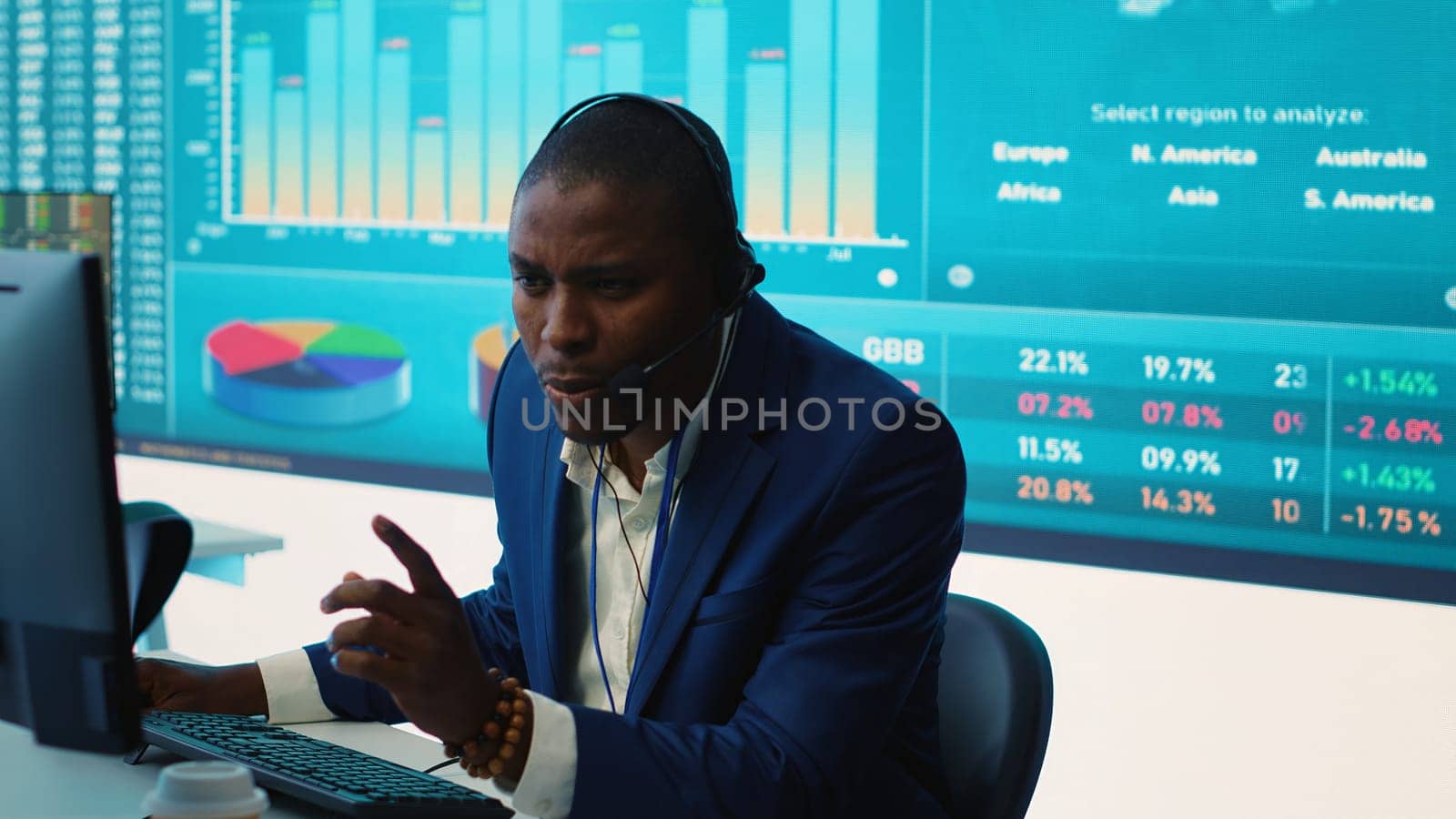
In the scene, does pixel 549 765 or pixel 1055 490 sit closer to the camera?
pixel 549 765

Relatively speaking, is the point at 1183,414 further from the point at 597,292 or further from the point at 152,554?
the point at 152,554

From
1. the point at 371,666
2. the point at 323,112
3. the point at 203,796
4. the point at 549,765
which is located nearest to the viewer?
the point at 203,796

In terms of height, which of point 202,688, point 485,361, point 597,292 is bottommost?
point 202,688

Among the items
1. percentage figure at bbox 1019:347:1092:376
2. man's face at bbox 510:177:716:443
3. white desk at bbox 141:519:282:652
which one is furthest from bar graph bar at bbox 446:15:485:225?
man's face at bbox 510:177:716:443

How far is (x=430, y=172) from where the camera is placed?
316 centimetres

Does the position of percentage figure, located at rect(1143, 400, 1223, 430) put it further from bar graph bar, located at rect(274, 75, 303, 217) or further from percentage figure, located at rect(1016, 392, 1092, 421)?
bar graph bar, located at rect(274, 75, 303, 217)

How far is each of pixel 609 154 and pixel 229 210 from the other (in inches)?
91.5

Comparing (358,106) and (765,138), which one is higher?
(358,106)

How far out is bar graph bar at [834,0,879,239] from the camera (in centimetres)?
267

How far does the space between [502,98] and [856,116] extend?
80cm

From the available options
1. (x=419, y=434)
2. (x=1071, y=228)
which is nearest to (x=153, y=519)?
(x=419, y=434)

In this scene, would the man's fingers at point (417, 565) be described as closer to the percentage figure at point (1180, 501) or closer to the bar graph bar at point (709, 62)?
the percentage figure at point (1180, 501)

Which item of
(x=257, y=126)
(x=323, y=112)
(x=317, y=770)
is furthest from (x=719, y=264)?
(x=257, y=126)

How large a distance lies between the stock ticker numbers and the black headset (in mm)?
1194
